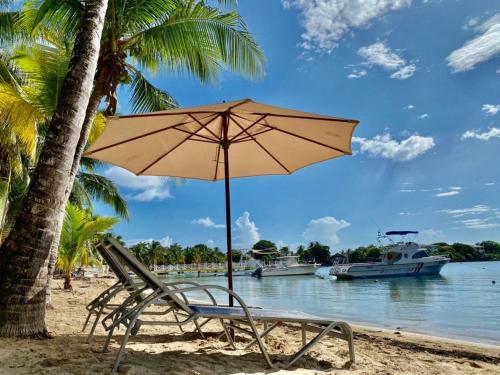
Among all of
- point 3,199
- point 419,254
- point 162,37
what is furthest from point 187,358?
point 419,254

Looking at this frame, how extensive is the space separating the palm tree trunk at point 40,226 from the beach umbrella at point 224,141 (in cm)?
36

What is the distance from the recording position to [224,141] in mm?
4098

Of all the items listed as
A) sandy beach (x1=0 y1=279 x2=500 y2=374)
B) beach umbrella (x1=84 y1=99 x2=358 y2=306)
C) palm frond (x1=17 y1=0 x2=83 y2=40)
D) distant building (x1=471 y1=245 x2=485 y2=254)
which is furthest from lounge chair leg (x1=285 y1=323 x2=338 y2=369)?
distant building (x1=471 y1=245 x2=485 y2=254)

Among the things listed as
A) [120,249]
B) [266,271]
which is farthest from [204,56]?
[266,271]

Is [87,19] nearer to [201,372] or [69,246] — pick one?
[201,372]

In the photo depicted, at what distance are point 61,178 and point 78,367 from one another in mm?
1713

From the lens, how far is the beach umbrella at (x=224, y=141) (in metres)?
3.37

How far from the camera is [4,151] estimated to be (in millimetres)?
11023

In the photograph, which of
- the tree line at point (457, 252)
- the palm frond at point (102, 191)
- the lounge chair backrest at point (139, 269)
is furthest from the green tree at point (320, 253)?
the lounge chair backrest at point (139, 269)

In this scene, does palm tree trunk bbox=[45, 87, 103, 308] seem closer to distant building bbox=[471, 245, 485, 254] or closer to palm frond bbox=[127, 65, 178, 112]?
palm frond bbox=[127, 65, 178, 112]

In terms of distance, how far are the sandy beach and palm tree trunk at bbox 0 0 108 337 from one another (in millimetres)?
238

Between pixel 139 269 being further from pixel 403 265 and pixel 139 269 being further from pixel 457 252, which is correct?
pixel 457 252

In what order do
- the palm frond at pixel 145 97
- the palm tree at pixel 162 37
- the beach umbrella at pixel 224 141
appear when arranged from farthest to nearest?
the palm frond at pixel 145 97 → the palm tree at pixel 162 37 → the beach umbrella at pixel 224 141

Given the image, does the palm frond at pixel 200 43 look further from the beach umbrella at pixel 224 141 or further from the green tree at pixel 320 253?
the green tree at pixel 320 253
